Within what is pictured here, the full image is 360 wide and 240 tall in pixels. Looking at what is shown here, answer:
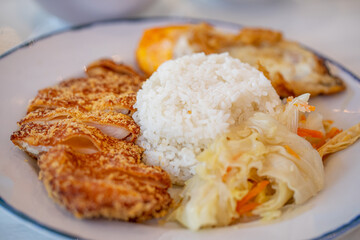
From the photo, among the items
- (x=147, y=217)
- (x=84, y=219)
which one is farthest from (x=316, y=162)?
(x=84, y=219)

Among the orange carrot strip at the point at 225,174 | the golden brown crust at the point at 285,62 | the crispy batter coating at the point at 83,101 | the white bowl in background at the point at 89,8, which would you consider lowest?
the orange carrot strip at the point at 225,174

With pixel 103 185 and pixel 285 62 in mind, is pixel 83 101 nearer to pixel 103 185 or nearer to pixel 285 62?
pixel 103 185

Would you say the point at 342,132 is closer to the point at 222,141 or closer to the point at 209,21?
the point at 222,141

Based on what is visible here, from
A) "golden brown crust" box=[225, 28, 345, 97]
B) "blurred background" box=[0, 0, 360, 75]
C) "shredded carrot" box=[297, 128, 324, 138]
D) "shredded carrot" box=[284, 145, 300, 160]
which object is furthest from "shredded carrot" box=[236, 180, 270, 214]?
"blurred background" box=[0, 0, 360, 75]

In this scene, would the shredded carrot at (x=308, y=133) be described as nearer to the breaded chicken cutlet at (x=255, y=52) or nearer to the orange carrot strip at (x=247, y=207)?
the breaded chicken cutlet at (x=255, y=52)

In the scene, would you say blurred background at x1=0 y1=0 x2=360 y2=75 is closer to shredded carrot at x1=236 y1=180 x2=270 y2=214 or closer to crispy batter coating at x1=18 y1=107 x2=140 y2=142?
crispy batter coating at x1=18 y1=107 x2=140 y2=142

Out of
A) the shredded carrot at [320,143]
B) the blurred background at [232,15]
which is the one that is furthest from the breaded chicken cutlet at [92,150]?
the shredded carrot at [320,143]
